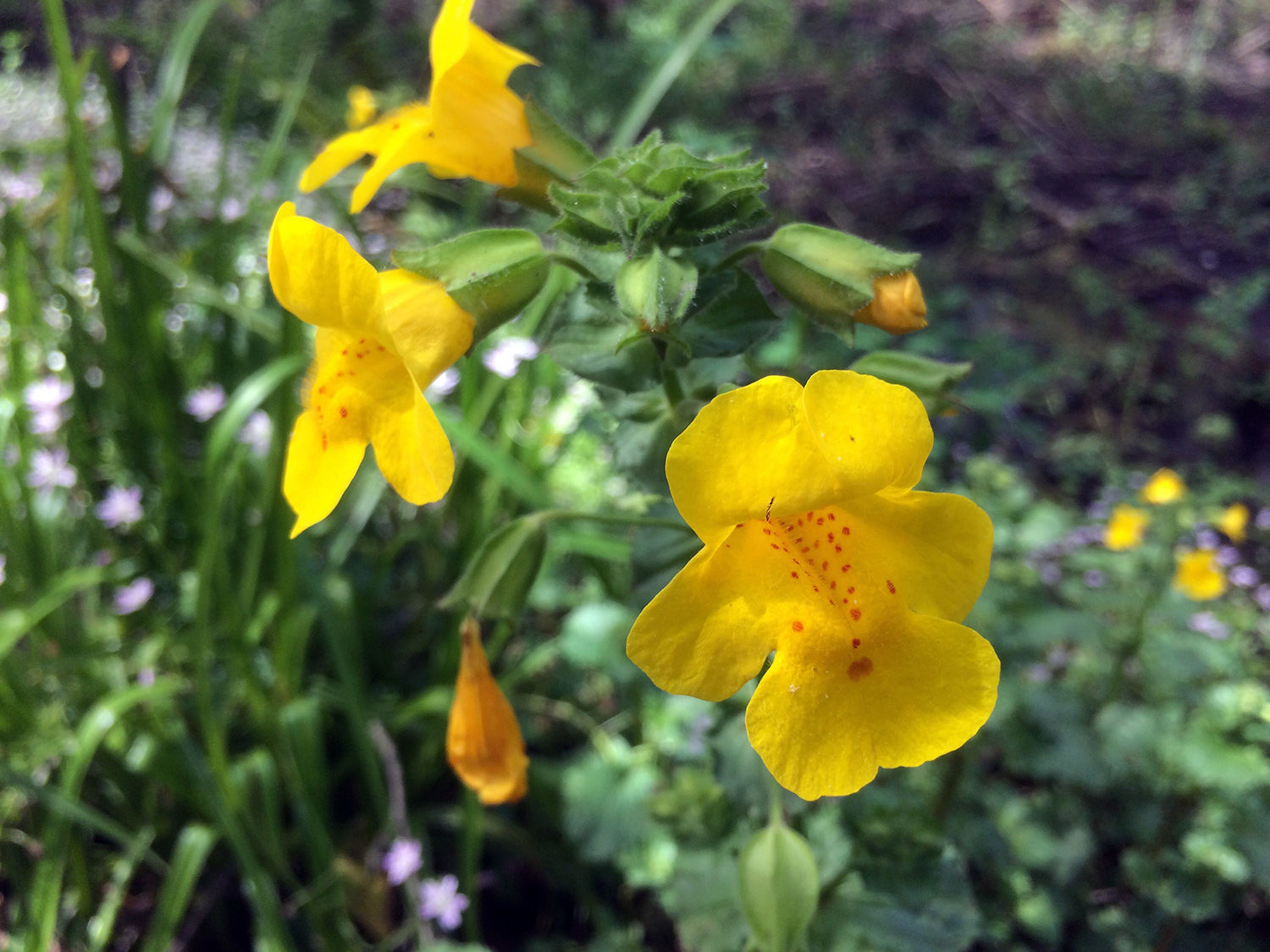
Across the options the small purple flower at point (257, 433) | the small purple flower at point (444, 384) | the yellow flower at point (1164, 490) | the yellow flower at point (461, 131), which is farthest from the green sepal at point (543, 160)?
the yellow flower at point (1164, 490)

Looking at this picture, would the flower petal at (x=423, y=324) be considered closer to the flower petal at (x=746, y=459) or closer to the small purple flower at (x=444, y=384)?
the flower petal at (x=746, y=459)

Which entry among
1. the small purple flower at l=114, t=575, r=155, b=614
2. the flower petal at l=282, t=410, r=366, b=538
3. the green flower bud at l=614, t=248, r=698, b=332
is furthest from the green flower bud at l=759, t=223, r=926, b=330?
the small purple flower at l=114, t=575, r=155, b=614

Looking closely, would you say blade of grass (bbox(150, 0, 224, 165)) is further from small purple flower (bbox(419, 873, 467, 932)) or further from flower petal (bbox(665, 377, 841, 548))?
flower petal (bbox(665, 377, 841, 548))

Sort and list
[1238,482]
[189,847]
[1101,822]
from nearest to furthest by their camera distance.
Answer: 1. [189,847]
2. [1101,822]
3. [1238,482]

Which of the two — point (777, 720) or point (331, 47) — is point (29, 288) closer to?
point (777, 720)

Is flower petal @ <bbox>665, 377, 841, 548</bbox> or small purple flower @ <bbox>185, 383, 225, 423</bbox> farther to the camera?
small purple flower @ <bbox>185, 383, 225, 423</bbox>

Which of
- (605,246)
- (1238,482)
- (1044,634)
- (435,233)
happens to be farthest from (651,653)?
(1238,482)

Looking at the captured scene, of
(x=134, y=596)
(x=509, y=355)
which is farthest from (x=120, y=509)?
(x=509, y=355)
